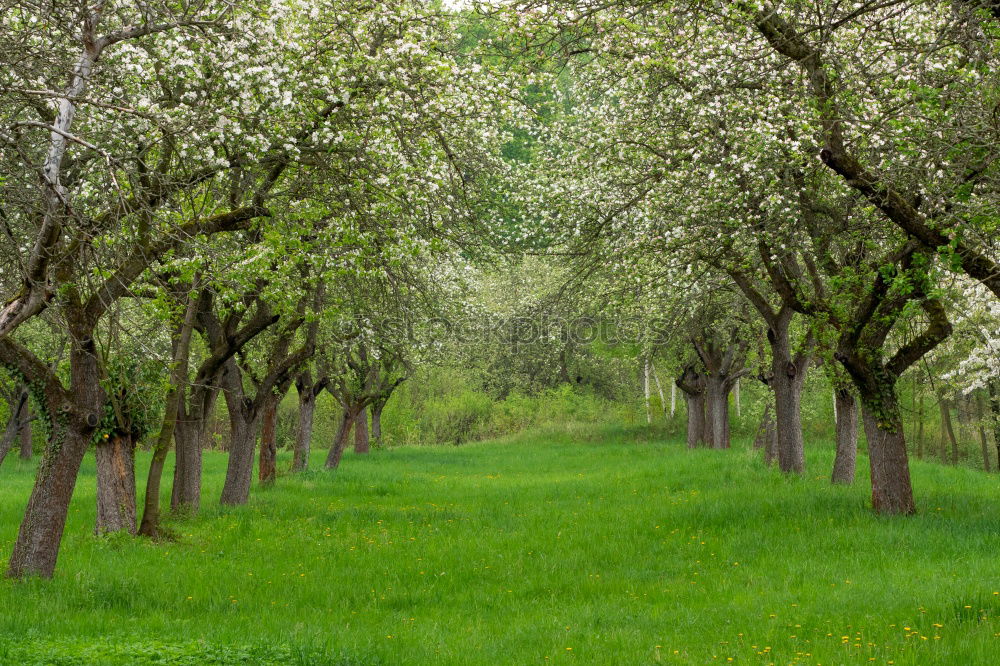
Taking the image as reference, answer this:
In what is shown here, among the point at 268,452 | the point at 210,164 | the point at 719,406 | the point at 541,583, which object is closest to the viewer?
the point at 210,164

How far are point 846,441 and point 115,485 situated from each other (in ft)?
53.1

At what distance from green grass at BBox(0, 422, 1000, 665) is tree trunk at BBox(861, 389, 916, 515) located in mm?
580

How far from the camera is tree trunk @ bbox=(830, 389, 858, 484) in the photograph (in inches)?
863

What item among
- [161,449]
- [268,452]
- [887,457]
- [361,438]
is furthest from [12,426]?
[887,457]

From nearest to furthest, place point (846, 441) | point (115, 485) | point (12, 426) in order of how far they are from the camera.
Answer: point (115, 485), point (846, 441), point (12, 426)

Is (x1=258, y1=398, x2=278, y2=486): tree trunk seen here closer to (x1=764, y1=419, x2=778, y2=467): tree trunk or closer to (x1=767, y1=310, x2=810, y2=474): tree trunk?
(x1=767, y1=310, x2=810, y2=474): tree trunk

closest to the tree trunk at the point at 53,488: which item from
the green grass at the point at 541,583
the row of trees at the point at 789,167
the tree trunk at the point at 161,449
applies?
the green grass at the point at 541,583

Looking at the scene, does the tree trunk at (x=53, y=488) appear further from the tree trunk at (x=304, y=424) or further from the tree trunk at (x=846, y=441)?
the tree trunk at (x=304, y=424)

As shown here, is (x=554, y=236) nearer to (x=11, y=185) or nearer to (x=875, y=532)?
(x=875, y=532)

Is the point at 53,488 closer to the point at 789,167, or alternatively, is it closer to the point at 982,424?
the point at 789,167

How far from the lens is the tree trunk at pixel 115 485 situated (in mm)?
16312

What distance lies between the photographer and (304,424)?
33.3 meters

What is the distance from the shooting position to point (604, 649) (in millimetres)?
9469

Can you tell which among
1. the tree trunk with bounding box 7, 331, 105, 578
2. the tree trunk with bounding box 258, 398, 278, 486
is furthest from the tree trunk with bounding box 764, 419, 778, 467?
the tree trunk with bounding box 7, 331, 105, 578
